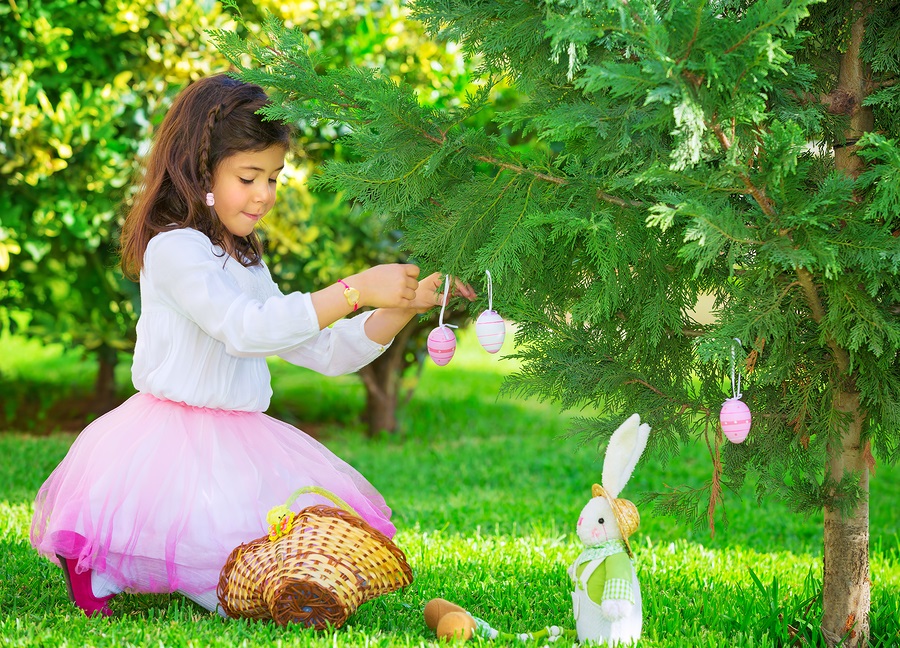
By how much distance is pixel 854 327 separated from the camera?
7.52 feet

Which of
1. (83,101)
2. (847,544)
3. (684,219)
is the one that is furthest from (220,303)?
(83,101)

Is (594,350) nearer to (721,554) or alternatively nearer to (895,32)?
(895,32)

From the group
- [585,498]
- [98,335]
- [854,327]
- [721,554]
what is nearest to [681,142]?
[854,327]

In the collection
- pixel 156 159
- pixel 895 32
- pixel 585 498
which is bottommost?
pixel 585 498

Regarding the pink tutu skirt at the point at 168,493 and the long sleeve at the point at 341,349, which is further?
the long sleeve at the point at 341,349

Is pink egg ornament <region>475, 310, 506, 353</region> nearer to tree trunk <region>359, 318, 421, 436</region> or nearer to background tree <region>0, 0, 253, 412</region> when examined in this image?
background tree <region>0, 0, 253, 412</region>

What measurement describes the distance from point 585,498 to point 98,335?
3402mm

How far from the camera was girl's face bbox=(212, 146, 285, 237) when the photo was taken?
2957mm

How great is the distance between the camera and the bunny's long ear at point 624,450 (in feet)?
8.00

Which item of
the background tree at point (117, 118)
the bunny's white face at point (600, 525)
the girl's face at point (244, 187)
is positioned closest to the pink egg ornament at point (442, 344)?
the bunny's white face at point (600, 525)

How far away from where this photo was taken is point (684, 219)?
2.48 m

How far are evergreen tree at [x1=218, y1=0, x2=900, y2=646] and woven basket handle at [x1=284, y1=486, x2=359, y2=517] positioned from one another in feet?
2.17

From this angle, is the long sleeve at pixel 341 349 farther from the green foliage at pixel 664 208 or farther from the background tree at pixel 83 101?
the background tree at pixel 83 101

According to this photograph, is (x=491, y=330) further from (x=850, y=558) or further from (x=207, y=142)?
(x=850, y=558)
